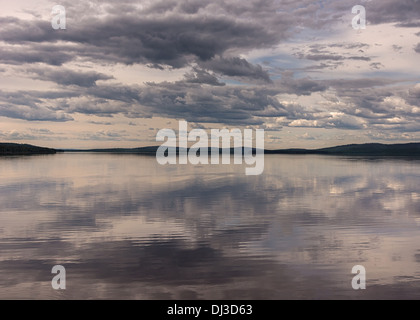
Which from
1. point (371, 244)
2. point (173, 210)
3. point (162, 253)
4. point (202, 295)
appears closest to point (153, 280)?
point (202, 295)

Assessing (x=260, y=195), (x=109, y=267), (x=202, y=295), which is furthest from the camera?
(x=260, y=195)

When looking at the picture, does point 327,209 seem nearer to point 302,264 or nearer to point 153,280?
point 302,264

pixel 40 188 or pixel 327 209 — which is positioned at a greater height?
pixel 40 188

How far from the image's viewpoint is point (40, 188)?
45156 mm

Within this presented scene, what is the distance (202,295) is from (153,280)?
2344 mm

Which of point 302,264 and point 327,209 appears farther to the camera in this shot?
point 327,209

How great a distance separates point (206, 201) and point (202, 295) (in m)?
22.8

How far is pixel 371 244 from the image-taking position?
747 inches
